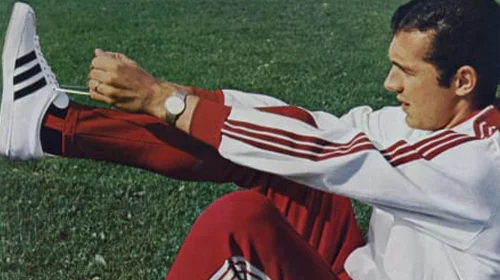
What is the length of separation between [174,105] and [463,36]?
651 millimetres

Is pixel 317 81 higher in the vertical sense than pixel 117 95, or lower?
lower

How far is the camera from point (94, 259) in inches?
158

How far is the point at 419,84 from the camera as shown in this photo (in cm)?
264

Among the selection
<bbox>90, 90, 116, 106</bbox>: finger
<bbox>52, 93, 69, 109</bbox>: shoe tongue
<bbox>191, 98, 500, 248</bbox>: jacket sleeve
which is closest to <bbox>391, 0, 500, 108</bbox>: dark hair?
<bbox>191, 98, 500, 248</bbox>: jacket sleeve

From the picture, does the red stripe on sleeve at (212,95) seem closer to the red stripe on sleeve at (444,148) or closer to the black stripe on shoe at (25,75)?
the black stripe on shoe at (25,75)

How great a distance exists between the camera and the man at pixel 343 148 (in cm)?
246

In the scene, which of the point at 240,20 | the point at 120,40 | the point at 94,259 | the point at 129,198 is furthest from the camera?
the point at 240,20

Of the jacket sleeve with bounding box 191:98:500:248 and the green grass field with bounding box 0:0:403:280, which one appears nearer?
the jacket sleeve with bounding box 191:98:500:248

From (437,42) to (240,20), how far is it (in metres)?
7.38

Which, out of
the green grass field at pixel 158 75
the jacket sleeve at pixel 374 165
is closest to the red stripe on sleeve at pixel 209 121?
the jacket sleeve at pixel 374 165

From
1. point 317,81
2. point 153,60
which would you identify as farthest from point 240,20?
point 317,81

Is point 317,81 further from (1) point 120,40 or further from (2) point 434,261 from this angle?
(2) point 434,261

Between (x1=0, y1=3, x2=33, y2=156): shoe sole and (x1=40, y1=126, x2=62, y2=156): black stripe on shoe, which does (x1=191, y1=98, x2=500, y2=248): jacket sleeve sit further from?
(x1=0, y1=3, x2=33, y2=156): shoe sole

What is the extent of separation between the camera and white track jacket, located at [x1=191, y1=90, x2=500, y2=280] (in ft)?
8.00
